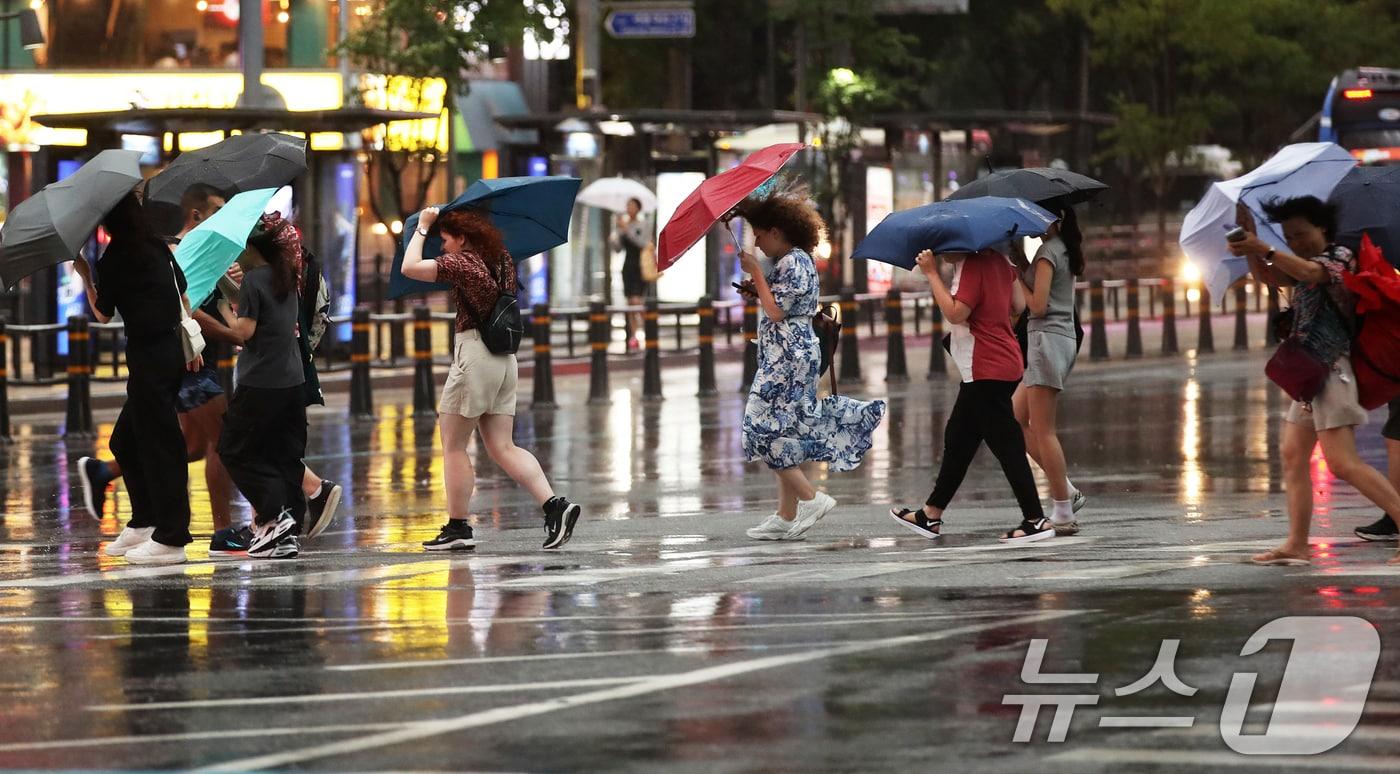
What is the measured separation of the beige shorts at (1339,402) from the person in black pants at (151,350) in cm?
527

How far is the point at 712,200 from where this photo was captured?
484 inches

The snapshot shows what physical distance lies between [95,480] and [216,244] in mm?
1926

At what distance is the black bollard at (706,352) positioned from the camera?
83.2ft

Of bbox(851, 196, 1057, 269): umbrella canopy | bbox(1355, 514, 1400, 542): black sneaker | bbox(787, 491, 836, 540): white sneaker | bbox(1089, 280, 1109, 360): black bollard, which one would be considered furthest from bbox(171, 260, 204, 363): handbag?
bbox(1089, 280, 1109, 360): black bollard

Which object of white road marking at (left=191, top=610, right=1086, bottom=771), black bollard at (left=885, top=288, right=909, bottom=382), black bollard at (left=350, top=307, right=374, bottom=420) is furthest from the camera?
black bollard at (left=885, top=288, right=909, bottom=382)

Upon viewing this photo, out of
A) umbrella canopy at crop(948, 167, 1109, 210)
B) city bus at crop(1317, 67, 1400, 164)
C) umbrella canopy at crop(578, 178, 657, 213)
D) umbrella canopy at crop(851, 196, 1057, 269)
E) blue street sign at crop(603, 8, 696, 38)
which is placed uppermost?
blue street sign at crop(603, 8, 696, 38)

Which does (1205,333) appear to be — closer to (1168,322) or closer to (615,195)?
(1168,322)

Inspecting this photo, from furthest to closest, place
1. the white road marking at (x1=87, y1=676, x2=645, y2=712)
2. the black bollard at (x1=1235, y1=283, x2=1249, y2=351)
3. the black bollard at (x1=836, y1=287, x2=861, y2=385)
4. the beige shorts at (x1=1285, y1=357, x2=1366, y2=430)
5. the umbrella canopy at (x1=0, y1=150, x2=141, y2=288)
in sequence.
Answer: the black bollard at (x1=1235, y1=283, x2=1249, y2=351) < the black bollard at (x1=836, y1=287, x2=861, y2=385) < the umbrella canopy at (x1=0, y1=150, x2=141, y2=288) < the beige shorts at (x1=1285, y1=357, x2=1366, y2=430) < the white road marking at (x1=87, y1=676, x2=645, y2=712)

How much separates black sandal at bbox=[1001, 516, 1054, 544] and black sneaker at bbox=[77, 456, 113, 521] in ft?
15.4

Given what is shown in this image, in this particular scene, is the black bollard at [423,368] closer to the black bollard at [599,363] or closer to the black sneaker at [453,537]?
the black bollard at [599,363]

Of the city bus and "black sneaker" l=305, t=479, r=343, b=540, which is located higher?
the city bus

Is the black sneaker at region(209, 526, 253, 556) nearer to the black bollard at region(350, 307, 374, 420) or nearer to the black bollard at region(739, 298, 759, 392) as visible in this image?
the black bollard at region(350, 307, 374, 420)

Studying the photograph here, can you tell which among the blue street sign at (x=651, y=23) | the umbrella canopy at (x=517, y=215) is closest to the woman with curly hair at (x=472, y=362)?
the umbrella canopy at (x=517, y=215)

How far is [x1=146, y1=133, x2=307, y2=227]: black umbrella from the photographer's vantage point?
1252 cm
